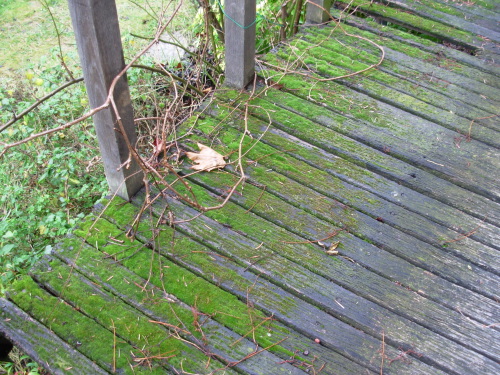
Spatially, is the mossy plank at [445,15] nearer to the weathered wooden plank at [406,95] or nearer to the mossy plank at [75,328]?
the weathered wooden plank at [406,95]

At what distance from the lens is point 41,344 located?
1921 millimetres

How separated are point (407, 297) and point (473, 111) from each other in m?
1.65

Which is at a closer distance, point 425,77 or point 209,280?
point 209,280

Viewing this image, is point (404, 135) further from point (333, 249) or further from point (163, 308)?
point (163, 308)

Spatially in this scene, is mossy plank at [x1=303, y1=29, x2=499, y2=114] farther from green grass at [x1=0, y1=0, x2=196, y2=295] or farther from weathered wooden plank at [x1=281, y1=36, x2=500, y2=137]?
green grass at [x1=0, y1=0, x2=196, y2=295]

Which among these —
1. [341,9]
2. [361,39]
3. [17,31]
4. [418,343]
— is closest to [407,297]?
[418,343]

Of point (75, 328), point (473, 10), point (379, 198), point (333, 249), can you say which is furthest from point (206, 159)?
point (473, 10)

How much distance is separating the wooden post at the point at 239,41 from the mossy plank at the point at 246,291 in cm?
120

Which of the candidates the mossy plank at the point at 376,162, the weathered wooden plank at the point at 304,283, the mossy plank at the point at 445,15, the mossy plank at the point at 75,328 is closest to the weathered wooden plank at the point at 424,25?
the mossy plank at the point at 445,15

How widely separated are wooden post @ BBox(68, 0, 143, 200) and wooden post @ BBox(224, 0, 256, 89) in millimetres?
996

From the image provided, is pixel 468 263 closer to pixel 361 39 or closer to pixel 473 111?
pixel 473 111

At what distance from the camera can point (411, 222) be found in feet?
8.16

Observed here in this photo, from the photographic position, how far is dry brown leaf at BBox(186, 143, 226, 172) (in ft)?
8.68

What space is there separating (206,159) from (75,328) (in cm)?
115
